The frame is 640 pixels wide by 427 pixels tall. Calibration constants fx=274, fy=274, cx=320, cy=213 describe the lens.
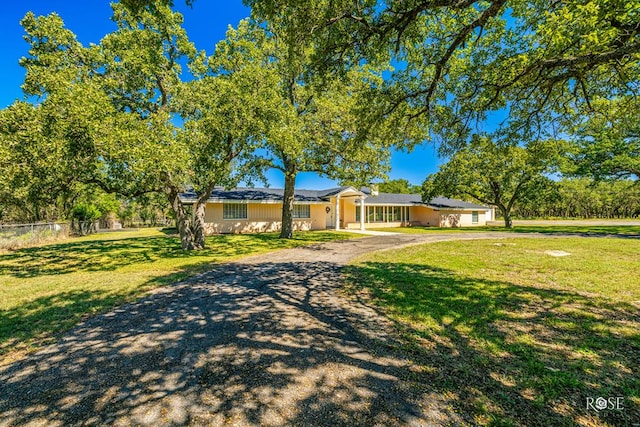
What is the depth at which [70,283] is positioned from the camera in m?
7.00

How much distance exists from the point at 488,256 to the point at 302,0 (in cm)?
988

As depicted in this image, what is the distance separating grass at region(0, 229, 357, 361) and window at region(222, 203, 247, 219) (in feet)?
31.5

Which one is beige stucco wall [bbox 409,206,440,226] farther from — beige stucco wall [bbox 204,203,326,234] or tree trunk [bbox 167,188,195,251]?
tree trunk [bbox 167,188,195,251]

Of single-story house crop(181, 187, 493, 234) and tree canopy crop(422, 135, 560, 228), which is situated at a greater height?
tree canopy crop(422, 135, 560, 228)

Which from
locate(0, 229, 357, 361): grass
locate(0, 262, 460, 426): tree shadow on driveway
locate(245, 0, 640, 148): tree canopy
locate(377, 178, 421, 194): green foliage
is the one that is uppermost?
locate(377, 178, 421, 194): green foliage

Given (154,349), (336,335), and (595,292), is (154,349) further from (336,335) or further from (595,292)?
(595,292)

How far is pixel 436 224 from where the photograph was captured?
1232 inches

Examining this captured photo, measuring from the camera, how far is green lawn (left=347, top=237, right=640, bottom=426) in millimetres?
2518

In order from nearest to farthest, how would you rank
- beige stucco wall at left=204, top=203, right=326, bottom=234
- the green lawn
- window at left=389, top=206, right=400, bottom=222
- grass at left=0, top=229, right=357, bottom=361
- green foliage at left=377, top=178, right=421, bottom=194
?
the green lawn → grass at left=0, top=229, right=357, bottom=361 → beige stucco wall at left=204, top=203, right=326, bottom=234 → window at left=389, top=206, right=400, bottom=222 → green foliage at left=377, top=178, right=421, bottom=194

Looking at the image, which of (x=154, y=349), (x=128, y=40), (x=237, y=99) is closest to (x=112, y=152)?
(x=237, y=99)

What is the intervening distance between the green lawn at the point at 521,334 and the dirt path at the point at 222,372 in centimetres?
47

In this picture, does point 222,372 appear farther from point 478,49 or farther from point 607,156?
point 607,156

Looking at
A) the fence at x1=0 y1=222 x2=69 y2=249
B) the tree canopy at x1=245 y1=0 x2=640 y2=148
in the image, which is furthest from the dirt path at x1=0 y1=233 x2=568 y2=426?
the fence at x1=0 y1=222 x2=69 y2=249

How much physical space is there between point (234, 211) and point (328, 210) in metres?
8.82
